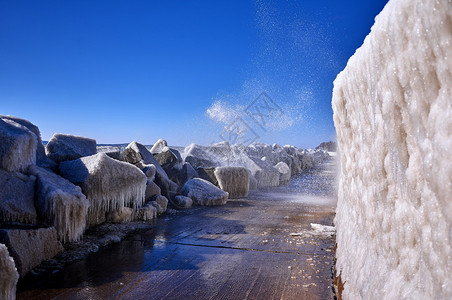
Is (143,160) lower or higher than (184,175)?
higher

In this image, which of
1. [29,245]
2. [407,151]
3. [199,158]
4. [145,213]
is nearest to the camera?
[407,151]

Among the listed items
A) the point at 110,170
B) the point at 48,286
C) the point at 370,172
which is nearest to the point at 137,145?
the point at 110,170

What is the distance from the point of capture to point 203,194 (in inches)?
306

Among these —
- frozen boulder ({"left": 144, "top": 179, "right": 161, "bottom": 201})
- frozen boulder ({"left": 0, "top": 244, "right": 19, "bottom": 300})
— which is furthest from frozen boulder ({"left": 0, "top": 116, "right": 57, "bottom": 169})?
frozen boulder ({"left": 0, "top": 244, "right": 19, "bottom": 300})

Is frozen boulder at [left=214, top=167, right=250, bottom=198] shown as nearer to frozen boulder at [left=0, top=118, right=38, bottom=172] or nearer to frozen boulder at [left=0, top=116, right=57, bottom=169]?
frozen boulder at [left=0, top=116, right=57, bottom=169]

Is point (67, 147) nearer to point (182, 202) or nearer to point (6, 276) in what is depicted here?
point (182, 202)

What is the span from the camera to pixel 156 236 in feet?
15.2

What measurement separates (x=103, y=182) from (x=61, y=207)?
1130mm

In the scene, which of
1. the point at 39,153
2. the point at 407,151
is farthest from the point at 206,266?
the point at 39,153

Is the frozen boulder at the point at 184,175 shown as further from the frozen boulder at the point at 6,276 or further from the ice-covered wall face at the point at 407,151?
the ice-covered wall face at the point at 407,151

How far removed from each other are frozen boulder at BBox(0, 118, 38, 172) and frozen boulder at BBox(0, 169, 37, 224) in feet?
0.44

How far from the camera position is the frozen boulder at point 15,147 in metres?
3.98

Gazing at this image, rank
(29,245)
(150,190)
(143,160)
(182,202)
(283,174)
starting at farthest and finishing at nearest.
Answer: (283,174), (143,160), (182,202), (150,190), (29,245)

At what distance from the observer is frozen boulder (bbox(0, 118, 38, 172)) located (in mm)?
3980
